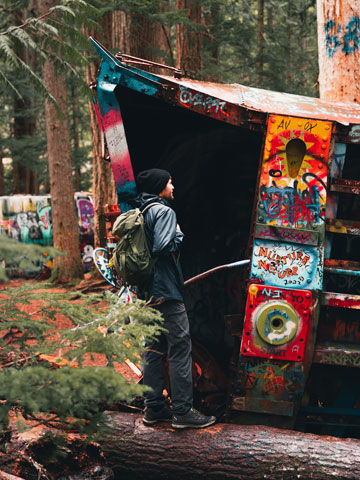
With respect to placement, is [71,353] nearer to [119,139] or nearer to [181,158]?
[119,139]

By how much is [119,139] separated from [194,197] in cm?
169

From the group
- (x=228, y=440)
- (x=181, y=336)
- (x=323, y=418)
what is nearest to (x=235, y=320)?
(x=181, y=336)

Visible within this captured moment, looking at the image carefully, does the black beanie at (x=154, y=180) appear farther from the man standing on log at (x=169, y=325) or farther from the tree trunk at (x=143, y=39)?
the tree trunk at (x=143, y=39)

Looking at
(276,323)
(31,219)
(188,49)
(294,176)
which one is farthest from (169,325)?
(31,219)

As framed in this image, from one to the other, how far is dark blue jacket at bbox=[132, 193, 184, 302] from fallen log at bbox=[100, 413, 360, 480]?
40.7 inches

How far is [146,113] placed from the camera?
491cm

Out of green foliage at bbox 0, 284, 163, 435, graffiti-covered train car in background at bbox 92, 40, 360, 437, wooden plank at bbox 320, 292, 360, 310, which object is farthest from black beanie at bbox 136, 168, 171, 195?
wooden plank at bbox 320, 292, 360, 310

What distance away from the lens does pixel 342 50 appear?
608 cm

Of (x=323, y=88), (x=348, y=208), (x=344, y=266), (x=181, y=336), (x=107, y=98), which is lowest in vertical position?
(x=181, y=336)

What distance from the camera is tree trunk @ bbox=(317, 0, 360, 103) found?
6.02 metres

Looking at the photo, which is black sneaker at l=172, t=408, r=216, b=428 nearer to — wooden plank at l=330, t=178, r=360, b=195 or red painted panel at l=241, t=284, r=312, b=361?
red painted panel at l=241, t=284, r=312, b=361

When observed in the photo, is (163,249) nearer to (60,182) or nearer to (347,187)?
(347,187)

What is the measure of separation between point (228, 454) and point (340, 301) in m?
1.47

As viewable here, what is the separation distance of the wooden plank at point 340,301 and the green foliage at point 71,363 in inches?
64.3
